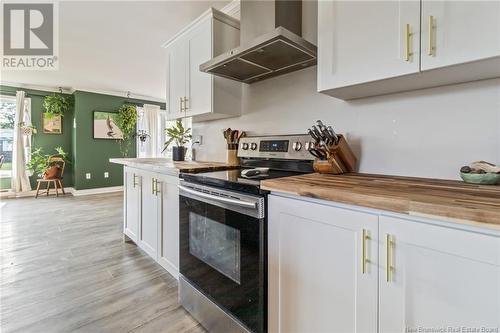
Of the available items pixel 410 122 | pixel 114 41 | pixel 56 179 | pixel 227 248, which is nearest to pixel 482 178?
pixel 410 122

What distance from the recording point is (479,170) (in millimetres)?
1028

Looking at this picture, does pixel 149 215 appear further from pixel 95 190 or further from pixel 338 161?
pixel 95 190

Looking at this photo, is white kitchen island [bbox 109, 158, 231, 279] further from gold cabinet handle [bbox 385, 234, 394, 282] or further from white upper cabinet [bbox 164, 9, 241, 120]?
gold cabinet handle [bbox 385, 234, 394, 282]

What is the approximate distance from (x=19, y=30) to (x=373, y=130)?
3736mm

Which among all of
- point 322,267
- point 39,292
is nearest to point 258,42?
point 322,267

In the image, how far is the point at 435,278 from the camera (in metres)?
0.70

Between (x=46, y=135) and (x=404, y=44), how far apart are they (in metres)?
6.95

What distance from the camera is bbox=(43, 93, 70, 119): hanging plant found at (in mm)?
5449

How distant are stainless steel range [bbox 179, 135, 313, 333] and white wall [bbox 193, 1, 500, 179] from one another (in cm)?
25

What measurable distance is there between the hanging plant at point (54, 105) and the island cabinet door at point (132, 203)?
431 centimetres

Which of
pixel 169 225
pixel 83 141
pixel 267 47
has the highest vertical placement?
pixel 267 47

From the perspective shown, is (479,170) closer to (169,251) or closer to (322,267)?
(322,267)

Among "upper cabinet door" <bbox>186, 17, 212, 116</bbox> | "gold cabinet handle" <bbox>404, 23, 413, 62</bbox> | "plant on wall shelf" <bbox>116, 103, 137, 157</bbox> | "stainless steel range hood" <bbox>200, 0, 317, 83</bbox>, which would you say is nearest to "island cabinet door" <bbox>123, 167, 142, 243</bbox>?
"upper cabinet door" <bbox>186, 17, 212, 116</bbox>

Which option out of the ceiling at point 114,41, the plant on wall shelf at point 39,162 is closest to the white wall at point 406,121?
the ceiling at point 114,41
